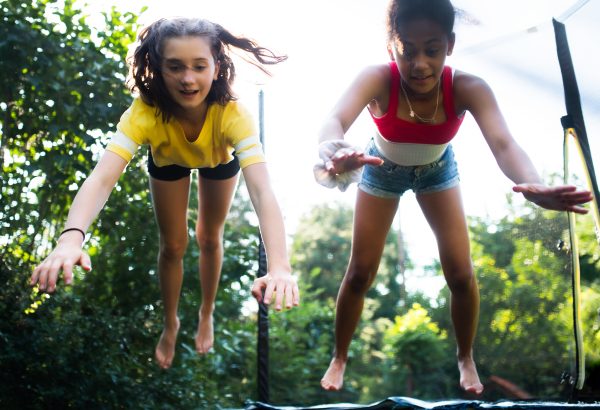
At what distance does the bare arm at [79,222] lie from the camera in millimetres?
976

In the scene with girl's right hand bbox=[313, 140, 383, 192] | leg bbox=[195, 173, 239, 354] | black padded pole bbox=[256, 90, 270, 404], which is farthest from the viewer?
black padded pole bbox=[256, 90, 270, 404]

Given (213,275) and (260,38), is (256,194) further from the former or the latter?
(213,275)

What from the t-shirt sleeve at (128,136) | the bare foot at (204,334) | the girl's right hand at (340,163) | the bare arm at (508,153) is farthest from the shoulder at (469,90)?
the bare foot at (204,334)

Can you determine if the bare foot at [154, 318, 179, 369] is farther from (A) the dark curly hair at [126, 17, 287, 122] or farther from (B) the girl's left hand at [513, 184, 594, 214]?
(B) the girl's left hand at [513, 184, 594, 214]

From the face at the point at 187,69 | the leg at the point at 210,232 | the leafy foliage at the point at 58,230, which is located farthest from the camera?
the leafy foliage at the point at 58,230

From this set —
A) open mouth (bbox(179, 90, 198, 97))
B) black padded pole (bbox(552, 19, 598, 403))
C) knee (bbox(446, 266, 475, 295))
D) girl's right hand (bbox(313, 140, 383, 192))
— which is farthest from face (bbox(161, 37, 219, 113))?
black padded pole (bbox(552, 19, 598, 403))

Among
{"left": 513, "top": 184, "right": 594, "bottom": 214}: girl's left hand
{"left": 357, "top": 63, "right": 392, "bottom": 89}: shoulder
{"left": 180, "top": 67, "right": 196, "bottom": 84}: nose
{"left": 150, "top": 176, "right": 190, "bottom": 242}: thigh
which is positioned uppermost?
{"left": 357, "top": 63, "right": 392, "bottom": 89}: shoulder

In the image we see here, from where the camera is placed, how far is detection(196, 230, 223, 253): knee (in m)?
2.08

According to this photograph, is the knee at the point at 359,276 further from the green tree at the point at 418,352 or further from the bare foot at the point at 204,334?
the green tree at the point at 418,352

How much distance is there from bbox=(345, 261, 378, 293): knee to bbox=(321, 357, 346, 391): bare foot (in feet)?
1.14

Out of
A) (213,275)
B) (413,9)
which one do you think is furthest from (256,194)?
(213,275)

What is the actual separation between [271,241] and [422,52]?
2.32 feet

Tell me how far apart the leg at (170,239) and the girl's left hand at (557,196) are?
1.24m

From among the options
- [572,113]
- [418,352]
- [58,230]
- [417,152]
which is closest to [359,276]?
[417,152]
